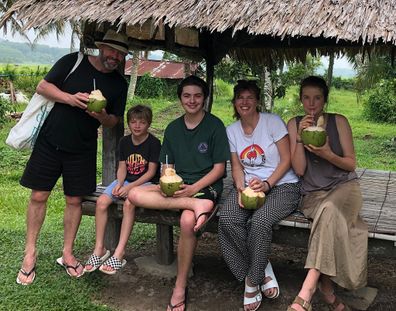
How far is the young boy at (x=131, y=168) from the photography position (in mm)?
4215

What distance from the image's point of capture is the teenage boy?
3906 mm

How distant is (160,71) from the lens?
31062mm

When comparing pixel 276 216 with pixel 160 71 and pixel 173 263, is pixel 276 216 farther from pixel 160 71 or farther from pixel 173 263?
pixel 160 71

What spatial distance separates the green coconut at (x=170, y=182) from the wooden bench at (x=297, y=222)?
0.27m

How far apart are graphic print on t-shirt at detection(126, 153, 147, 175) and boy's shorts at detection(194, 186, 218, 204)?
0.64 meters

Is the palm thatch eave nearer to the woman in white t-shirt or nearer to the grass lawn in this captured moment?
the woman in white t-shirt

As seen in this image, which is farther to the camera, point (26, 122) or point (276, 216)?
point (26, 122)

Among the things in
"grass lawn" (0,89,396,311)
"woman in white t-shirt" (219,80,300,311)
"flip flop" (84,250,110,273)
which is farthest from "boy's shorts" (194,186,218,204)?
"grass lawn" (0,89,396,311)

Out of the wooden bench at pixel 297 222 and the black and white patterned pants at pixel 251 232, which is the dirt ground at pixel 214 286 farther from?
the black and white patterned pants at pixel 251 232

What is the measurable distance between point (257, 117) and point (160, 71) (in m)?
27.4

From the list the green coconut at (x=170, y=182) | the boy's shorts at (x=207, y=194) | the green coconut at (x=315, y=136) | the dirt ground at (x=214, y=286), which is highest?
the green coconut at (x=315, y=136)

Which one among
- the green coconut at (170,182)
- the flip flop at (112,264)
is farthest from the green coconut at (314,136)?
the flip flop at (112,264)

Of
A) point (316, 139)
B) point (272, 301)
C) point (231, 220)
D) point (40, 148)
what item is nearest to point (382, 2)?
point (316, 139)

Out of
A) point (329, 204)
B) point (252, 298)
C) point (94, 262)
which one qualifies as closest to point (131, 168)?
point (94, 262)
